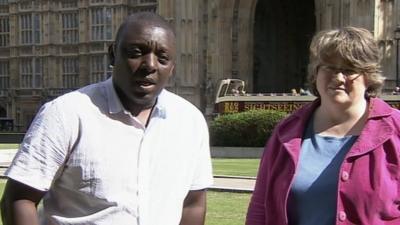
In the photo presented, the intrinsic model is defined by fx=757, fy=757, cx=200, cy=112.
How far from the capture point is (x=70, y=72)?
164 feet

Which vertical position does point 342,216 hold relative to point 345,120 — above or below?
below

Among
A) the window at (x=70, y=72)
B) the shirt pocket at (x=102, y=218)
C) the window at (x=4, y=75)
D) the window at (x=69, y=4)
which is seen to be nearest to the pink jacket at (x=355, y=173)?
the shirt pocket at (x=102, y=218)

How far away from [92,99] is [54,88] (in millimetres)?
47929

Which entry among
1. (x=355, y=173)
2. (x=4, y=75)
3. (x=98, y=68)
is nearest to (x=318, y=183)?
(x=355, y=173)

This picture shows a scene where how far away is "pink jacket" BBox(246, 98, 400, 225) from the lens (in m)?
3.12

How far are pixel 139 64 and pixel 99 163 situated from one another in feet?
1.39

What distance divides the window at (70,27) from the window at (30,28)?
1.95m

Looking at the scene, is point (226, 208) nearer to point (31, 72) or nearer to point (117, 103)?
point (117, 103)

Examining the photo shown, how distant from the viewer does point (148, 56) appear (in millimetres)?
3016

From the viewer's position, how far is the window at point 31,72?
50.5 m

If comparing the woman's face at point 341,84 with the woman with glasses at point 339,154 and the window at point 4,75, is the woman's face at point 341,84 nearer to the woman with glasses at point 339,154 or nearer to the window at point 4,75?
the woman with glasses at point 339,154

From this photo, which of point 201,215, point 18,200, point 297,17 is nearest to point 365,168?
point 201,215

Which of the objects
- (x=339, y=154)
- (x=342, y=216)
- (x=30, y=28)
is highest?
(x=339, y=154)

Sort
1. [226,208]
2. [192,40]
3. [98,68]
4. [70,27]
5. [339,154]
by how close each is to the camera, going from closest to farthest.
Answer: [339,154], [226,208], [192,40], [98,68], [70,27]
